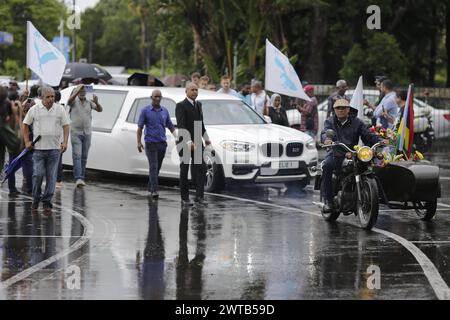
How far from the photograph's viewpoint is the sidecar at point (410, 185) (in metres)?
12.9

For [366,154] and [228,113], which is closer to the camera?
[366,154]

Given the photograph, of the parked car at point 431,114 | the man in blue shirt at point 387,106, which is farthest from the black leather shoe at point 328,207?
the parked car at point 431,114

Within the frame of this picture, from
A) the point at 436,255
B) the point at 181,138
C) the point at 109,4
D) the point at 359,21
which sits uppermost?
the point at 109,4

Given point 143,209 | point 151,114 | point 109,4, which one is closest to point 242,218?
point 143,209

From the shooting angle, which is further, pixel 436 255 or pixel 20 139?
pixel 20 139

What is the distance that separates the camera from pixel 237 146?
1667 centimetres

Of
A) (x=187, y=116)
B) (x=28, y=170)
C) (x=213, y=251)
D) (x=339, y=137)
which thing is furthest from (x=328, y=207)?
(x=28, y=170)

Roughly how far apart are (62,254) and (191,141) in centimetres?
466

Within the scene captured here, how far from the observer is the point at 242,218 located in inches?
542

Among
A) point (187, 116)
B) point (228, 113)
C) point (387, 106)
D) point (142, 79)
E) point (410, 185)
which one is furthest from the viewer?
point (142, 79)

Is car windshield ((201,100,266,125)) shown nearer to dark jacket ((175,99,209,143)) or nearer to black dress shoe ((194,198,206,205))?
dark jacket ((175,99,209,143))

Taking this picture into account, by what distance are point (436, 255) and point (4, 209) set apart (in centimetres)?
640

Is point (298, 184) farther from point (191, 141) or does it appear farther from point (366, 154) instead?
point (366, 154)

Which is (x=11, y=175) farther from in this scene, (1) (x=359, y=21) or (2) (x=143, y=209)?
(1) (x=359, y=21)
